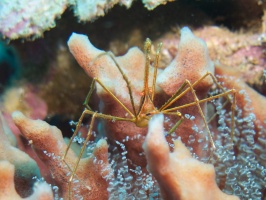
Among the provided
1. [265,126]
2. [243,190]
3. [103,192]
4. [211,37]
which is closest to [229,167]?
[243,190]

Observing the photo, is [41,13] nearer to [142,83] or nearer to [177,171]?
[142,83]

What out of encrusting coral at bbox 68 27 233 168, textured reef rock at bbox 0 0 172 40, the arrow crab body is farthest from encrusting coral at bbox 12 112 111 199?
textured reef rock at bbox 0 0 172 40

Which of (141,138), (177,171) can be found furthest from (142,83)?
(177,171)

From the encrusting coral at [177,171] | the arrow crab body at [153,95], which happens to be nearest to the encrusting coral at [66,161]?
the arrow crab body at [153,95]

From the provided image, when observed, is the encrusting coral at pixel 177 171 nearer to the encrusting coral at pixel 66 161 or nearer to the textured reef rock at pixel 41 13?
the encrusting coral at pixel 66 161

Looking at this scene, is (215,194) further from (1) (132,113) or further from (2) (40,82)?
(2) (40,82)

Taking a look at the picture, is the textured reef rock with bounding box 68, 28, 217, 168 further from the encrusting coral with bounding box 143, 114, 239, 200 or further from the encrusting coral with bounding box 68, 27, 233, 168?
the encrusting coral with bounding box 143, 114, 239, 200
